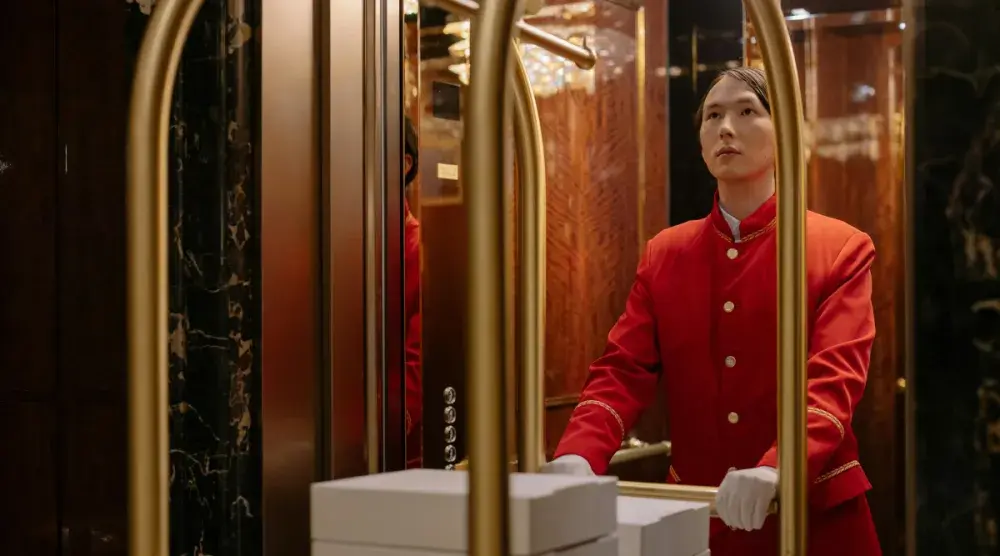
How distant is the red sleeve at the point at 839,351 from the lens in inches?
54.6

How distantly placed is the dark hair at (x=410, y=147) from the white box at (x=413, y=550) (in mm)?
893

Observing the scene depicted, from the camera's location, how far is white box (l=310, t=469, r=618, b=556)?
27.5 inches

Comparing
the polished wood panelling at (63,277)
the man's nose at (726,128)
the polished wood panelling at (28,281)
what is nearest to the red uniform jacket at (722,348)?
the man's nose at (726,128)

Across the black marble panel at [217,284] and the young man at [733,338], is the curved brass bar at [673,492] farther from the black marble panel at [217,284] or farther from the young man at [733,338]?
the black marble panel at [217,284]

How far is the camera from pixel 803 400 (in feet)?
2.74

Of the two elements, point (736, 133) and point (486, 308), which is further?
point (736, 133)

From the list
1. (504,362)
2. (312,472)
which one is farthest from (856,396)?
(504,362)

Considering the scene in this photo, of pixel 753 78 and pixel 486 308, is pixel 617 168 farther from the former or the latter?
pixel 486 308

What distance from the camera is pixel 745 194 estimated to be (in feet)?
5.31

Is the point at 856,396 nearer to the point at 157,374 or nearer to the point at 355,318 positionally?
the point at 355,318

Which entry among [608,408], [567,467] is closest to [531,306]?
[567,467]

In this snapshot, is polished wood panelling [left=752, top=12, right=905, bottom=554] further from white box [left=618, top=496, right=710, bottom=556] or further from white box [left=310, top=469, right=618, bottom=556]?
white box [left=310, top=469, right=618, bottom=556]

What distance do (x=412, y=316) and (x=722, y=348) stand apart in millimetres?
430

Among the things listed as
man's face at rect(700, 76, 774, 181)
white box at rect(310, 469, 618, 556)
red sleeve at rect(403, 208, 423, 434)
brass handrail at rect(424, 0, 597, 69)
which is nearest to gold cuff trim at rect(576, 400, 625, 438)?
red sleeve at rect(403, 208, 423, 434)
